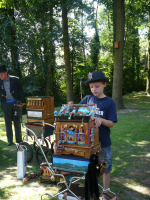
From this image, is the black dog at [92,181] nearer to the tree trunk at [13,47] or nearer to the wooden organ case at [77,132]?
the wooden organ case at [77,132]

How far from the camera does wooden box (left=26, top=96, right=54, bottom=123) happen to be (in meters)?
4.14

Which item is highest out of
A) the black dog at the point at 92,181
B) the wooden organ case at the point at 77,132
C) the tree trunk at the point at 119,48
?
the tree trunk at the point at 119,48

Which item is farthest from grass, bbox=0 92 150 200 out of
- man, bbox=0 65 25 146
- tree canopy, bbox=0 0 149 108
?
tree canopy, bbox=0 0 149 108

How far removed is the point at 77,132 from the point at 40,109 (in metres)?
2.18

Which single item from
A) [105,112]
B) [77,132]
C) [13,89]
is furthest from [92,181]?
[13,89]

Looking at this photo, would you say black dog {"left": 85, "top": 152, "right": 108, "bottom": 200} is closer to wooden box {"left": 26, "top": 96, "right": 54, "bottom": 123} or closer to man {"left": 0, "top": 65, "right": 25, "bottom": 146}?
wooden box {"left": 26, "top": 96, "right": 54, "bottom": 123}

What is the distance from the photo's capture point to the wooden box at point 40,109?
13.6 feet

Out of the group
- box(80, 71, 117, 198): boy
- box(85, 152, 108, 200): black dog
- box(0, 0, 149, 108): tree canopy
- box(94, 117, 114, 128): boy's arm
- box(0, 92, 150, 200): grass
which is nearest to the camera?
box(85, 152, 108, 200): black dog

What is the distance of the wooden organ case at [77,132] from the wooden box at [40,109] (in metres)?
1.97

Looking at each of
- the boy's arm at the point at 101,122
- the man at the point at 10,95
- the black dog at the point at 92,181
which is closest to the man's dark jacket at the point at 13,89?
the man at the point at 10,95

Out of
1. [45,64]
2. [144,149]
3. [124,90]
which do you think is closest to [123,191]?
[144,149]

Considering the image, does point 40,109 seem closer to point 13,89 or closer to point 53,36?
point 13,89

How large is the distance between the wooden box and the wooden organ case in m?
1.97

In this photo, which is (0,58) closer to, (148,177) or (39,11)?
(39,11)
